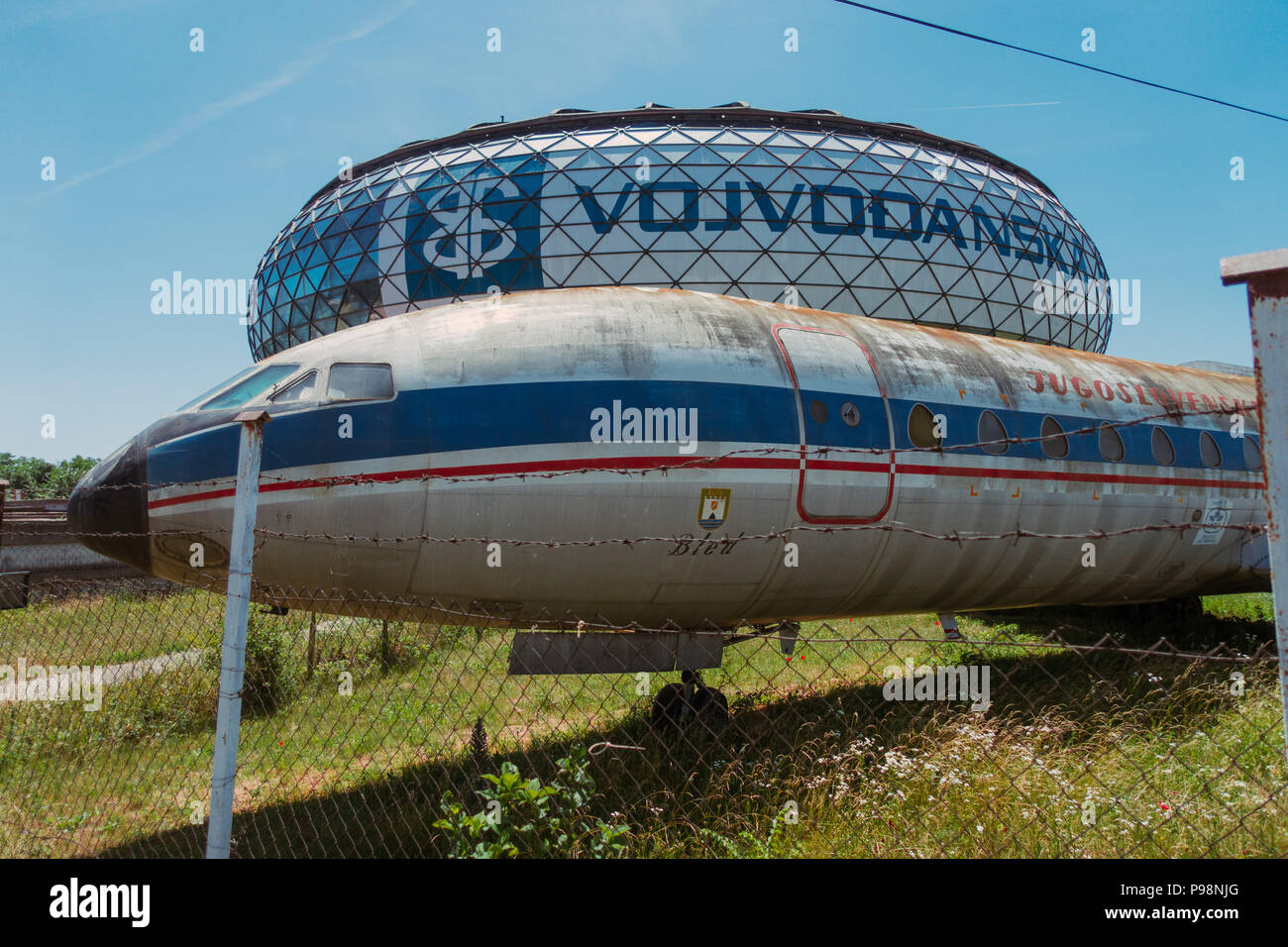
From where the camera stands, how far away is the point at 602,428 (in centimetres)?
780

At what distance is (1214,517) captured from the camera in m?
12.3

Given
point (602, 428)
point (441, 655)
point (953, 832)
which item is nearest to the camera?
point (953, 832)

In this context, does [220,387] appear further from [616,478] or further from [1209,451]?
[1209,451]

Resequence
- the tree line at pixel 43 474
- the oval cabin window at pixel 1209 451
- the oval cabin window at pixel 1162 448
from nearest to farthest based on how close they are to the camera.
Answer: the oval cabin window at pixel 1162 448 < the oval cabin window at pixel 1209 451 < the tree line at pixel 43 474

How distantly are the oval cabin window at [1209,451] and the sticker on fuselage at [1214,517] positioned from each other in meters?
0.57

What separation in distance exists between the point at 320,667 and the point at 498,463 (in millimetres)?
8981

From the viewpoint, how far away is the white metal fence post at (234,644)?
14.4 feet

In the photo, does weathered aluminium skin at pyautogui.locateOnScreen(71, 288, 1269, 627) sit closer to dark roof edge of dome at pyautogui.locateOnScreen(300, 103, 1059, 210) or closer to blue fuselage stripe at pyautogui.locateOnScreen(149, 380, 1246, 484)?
blue fuselage stripe at pyautogui.locateOnScreen(149, 380, 1246, 484)

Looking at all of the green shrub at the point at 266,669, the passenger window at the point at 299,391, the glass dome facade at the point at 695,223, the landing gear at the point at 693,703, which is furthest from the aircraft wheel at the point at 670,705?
the glass dome facade at the point at 695,223

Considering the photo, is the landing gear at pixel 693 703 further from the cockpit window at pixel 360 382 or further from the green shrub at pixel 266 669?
the green shrub at pixel 266 669

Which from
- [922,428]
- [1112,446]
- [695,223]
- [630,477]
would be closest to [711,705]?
[630,477]

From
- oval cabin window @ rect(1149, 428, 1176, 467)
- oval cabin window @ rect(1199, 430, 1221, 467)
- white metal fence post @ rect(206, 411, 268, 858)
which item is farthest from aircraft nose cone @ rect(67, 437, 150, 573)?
oval cabin window @ rect(1199, 430, 1221, 467)
